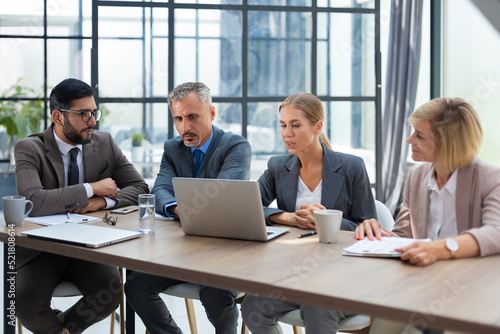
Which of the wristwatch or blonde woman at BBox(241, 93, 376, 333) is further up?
blonde woman at BBox(241, 93, 376, 333)

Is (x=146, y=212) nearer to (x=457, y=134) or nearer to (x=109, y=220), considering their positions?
(x=109, y=220)

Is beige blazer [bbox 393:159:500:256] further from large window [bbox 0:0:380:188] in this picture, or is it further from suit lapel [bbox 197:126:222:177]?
large window [bbox 0:0:380:188]

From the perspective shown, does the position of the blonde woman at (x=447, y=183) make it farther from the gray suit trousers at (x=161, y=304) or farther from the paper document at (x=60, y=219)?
the paper document at (x=60, y=219)

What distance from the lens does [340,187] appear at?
7.91 ft

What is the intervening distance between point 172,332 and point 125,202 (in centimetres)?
66

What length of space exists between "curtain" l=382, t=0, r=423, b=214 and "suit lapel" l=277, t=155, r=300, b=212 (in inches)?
140

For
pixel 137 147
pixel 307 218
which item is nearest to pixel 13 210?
pixel 307 218

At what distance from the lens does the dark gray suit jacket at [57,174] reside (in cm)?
243

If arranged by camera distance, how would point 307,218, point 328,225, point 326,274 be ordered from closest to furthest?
point 326,274, point 328,225, point 307,218

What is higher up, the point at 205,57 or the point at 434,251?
→ the point at 205,57

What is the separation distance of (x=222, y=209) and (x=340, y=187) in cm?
67

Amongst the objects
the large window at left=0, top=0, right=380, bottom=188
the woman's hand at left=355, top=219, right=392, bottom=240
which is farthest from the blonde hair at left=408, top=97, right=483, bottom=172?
the large window at left=0, top=0, right=380, bottom=188

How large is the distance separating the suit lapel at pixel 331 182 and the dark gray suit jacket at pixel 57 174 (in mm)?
907

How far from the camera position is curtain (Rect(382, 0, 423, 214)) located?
18.8 feet
